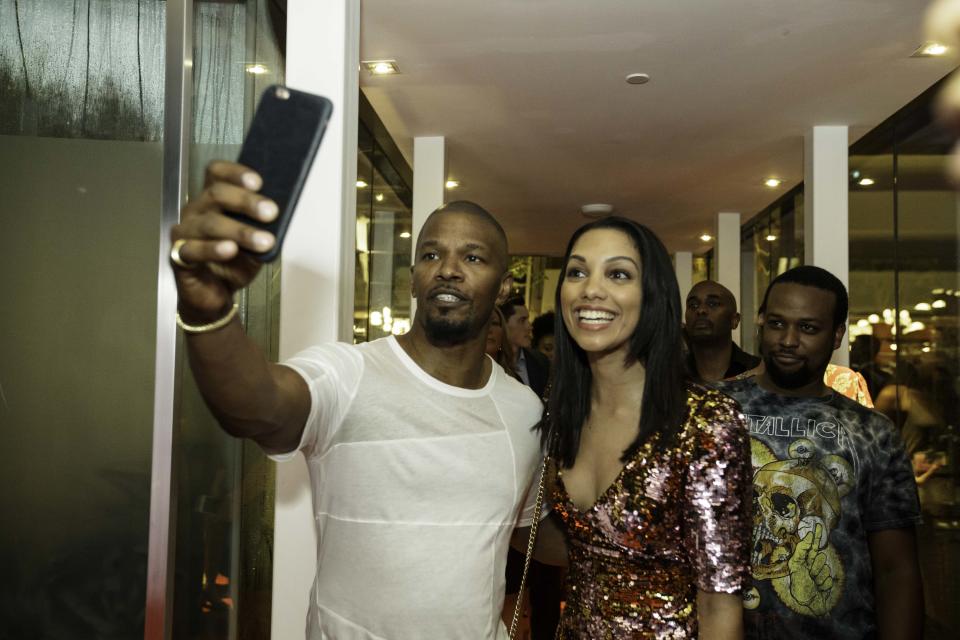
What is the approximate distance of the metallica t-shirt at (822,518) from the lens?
1.98m

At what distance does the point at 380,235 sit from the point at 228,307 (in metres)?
4.48

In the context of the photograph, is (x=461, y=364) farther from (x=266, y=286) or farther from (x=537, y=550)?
(x=266, y=286)

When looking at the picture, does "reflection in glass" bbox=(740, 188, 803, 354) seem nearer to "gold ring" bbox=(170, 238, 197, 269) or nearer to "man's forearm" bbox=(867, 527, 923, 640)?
"man's forearm" bbox=(867, 527, 923, 640)

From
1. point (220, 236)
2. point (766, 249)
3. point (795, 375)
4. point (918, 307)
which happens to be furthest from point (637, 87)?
point (766, 249)

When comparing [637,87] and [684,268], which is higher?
[637,87]

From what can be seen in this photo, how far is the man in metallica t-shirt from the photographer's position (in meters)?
1.98

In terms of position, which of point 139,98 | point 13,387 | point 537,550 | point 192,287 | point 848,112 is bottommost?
point 537,550

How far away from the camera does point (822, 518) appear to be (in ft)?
6.59

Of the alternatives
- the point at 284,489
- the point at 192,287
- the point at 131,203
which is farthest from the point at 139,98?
the point at 192,287

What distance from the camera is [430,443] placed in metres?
1.61

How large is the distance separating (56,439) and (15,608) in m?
0.50

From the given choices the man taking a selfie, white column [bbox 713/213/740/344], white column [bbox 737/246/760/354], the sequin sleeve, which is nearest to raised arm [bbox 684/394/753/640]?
the sequin sleeve

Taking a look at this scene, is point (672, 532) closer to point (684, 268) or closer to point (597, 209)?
point (597, 209)

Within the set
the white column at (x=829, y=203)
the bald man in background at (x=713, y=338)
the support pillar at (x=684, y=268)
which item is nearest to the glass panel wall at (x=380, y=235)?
the bald man in background at (x=713, y=338)
